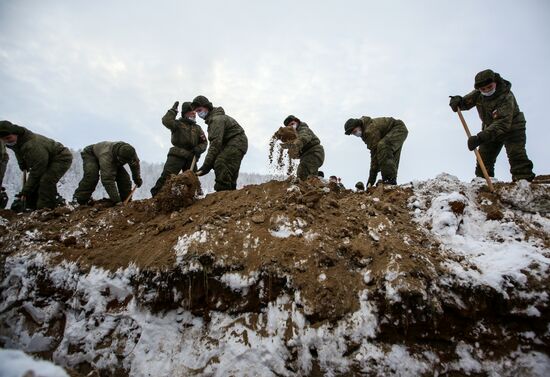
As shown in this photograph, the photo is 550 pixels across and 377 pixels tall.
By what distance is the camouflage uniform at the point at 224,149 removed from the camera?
5605 millimetres

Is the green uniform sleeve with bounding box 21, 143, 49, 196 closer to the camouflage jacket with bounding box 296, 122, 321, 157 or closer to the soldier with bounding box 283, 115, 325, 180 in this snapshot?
the soldier with bounding box 283, 115, 325, 180

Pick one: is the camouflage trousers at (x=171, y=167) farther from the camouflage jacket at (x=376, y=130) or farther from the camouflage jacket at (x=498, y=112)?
the camouflage jacket at (x=498, y=112)

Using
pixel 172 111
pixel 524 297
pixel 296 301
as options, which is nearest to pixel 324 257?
pixel 296 301

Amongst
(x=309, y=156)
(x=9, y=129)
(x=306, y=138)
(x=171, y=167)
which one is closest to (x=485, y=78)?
(x=306, y=138)

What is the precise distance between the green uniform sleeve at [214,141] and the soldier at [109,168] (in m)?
1.70

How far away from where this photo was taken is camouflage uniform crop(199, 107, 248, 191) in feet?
18.4

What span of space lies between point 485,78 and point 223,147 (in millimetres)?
4410

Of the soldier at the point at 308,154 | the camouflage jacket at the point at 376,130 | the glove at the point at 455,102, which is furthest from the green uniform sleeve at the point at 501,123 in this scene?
the soldier at the point at 308,154

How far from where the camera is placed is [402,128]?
19.1 ft

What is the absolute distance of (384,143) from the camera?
5.58 m

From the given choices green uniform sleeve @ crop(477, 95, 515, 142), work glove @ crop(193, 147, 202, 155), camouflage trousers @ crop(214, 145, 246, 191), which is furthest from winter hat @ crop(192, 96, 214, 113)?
green uniform sleeve @ crop(477, 95, 515, 142)

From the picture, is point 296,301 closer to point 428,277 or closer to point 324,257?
point 324,257

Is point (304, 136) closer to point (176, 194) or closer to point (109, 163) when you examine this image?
point (176, 194)

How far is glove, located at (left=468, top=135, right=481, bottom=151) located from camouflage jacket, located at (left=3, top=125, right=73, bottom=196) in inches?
295
